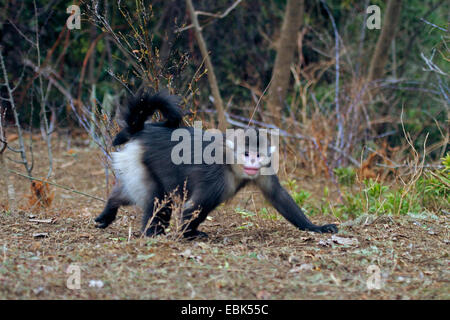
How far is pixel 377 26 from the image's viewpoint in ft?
32.3

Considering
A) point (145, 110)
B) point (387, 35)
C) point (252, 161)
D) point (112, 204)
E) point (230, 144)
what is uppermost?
point (387, 35)

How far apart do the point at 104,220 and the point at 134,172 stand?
26.0 inches

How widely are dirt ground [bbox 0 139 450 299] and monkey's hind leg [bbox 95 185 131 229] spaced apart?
135 millimetres

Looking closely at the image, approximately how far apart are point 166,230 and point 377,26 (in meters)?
6.64

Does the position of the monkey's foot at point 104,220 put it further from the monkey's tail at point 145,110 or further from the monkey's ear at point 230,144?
the monkey's ear at point 230,144

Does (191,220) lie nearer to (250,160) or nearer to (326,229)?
(250,160)

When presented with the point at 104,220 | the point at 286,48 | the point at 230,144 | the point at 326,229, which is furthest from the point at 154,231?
the point at 286,48

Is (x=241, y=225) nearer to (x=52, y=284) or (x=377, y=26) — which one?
(x=52, y=284)

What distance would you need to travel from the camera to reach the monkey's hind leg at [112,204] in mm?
5109

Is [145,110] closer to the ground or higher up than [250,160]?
higher up

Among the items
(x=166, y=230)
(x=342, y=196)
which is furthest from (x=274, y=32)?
(x=166, y=230)

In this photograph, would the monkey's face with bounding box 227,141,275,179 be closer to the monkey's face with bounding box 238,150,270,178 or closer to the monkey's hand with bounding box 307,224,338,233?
the monkey's face with bounding box 238,150,270,178

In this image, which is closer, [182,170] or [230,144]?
[230,144]

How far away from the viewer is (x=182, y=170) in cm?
485
